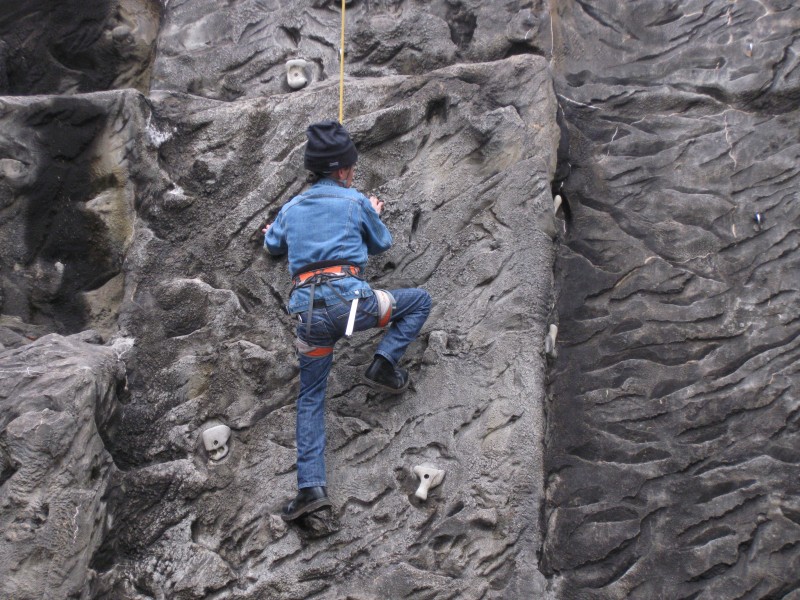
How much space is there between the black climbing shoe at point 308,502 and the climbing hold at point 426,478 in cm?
38

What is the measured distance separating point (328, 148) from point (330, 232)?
357mm

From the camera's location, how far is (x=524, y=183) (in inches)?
190

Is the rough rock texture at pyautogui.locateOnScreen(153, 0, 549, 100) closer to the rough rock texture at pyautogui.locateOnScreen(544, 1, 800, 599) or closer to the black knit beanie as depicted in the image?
the rough rock texture at pyautogui.locateOnScreen(544, 1, 800, 599)

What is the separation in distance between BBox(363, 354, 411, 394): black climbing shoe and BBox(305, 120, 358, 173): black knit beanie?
2.74 ft

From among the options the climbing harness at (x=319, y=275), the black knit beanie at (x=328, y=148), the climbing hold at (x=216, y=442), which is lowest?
the climbing hold at (x=216, y=442)

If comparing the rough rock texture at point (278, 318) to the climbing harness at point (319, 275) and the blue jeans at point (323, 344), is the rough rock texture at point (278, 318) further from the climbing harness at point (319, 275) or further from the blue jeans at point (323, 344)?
the climbing harness at point (319, 275)

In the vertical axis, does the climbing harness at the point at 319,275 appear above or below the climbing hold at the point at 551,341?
above

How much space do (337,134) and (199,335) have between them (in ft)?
3.87

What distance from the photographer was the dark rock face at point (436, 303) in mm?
4168

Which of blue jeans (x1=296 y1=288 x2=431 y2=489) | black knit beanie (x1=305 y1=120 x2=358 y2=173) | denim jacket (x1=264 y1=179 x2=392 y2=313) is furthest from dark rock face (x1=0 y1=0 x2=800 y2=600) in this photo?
black knit beanie (x1=305 y1=120 x2=358 y2=173)

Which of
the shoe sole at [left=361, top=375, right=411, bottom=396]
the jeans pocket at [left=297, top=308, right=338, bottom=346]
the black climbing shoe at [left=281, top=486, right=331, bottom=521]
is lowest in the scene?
the black climbing shoe at [left=281, top=486, right=331, bottom=521]

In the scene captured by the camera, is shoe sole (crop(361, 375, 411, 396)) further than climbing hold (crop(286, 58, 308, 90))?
No

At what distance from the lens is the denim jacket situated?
4.23 metres

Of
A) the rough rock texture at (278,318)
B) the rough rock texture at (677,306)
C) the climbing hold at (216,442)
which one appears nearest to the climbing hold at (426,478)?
the rough rock texture at (278,318)
